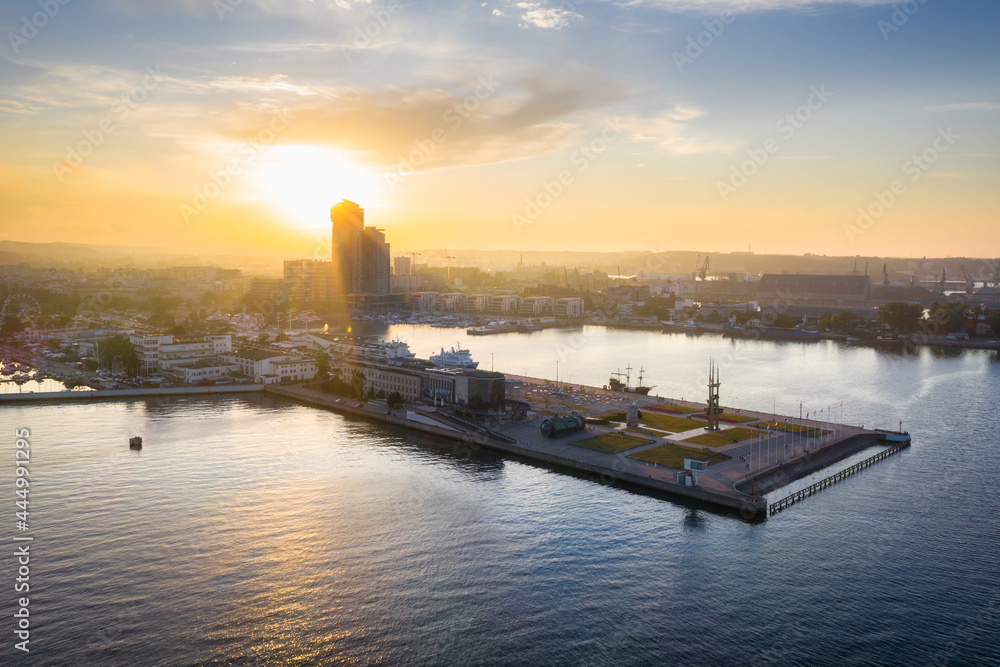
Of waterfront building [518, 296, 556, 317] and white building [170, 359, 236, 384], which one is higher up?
waterfront building [518, 296, 556, 317]

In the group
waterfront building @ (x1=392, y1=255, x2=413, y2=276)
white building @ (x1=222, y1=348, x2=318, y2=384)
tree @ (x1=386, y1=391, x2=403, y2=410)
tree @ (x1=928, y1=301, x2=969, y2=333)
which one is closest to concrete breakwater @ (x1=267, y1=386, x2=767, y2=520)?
tree @ (x1=386, y1=391, x2=403, y2=410)

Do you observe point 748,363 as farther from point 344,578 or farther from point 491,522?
point 344,578

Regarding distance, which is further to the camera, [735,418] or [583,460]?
[735,418]

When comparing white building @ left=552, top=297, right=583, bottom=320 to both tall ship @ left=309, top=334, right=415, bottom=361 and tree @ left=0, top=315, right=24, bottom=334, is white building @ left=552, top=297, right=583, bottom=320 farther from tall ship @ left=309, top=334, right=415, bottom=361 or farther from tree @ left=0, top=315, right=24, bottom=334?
→ tree @ left=0, top=315, right=24, bottom=334

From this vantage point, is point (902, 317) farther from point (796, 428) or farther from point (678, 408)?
point (796, 428)

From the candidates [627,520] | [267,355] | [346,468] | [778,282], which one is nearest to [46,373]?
[267,355]

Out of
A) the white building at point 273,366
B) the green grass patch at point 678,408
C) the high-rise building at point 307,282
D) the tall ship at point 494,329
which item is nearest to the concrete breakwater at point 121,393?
the white building at point 273,366

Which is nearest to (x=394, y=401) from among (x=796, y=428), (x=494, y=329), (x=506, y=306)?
(x=796, y=428)
